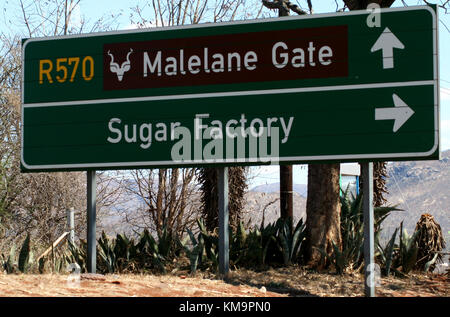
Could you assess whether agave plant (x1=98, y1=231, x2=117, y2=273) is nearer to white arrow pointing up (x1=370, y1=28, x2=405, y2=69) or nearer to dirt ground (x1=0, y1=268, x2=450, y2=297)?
dirt ground (x1=0, y1=268, x2=450, y2=297)

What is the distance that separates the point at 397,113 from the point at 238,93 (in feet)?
7.40

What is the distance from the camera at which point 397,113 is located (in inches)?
371

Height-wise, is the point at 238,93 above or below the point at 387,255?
above

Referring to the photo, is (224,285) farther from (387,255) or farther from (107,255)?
(387,255)

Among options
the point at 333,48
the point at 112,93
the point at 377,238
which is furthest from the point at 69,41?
the point at 377,238

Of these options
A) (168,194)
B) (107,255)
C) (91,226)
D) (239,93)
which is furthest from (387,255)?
(168,194)

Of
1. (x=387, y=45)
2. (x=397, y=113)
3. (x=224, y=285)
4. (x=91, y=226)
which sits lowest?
(x=224, y=285)

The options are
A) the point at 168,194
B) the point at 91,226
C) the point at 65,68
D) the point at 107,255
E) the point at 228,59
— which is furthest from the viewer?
the point at 168,194

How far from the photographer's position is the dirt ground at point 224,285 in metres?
8.24

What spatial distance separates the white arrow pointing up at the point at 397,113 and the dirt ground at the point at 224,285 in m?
2.44

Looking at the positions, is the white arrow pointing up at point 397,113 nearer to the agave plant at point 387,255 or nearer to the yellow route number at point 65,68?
the agave plant at point 387,255

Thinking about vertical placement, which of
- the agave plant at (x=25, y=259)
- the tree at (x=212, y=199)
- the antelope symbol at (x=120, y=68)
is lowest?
the agave plant at (x=25, y=259)

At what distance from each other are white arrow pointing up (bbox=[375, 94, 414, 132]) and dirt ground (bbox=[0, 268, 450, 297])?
2.44 metres

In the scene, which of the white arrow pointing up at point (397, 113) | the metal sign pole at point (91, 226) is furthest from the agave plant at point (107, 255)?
the white arrow pointing up at point (397, 113)
